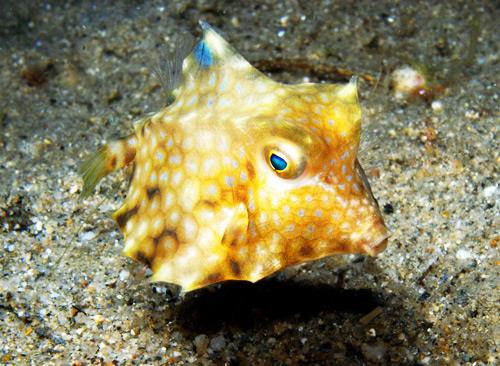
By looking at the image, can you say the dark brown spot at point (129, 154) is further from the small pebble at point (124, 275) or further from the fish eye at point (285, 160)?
the fish eye at point (285, 160)

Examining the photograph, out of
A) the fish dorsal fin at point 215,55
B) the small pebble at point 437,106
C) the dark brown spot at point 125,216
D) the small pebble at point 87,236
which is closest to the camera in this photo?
the fish dorsal fin at point 215,55

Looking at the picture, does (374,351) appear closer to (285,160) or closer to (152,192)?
(285,160)

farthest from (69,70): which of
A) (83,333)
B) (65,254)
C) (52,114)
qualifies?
(83,333)

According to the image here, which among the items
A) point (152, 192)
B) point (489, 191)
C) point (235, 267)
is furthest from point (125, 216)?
point (489, 191)

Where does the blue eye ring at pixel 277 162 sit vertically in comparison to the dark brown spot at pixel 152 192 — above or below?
above

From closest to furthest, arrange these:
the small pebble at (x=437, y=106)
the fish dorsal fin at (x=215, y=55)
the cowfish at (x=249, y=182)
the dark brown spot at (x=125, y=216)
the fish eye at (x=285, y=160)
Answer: the fish eye at (x=285, y=160) < the cowfish at (x=249, y=182) < the fish dorsal fin at (x=215, y=55) < the dark brown spot at (x=125, y=216) < the small pebble at (x=437, y=106)

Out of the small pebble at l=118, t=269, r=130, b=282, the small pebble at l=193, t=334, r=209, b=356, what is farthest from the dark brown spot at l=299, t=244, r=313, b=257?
the small pebble at l=118, t=269, r=130, b=282

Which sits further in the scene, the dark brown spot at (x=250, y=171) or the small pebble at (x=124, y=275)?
the small pebble at (x=124, y=275)

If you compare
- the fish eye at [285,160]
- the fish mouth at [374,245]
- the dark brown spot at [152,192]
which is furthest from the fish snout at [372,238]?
the dark brown spot at [152,192]

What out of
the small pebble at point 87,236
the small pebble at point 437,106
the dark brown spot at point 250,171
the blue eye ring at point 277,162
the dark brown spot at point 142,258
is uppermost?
the blue eye ring at point 277,162
